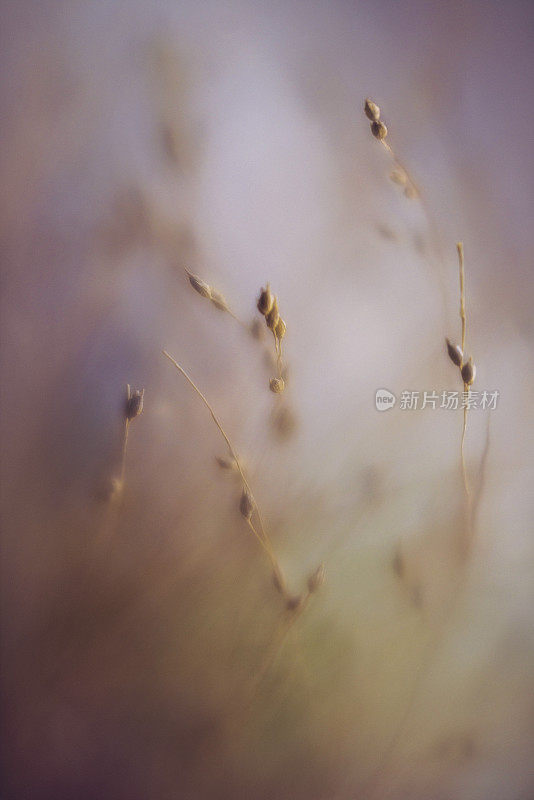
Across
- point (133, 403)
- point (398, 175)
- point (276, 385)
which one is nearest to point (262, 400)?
point (276, 385)

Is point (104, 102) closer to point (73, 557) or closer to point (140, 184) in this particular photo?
point (140, 184)

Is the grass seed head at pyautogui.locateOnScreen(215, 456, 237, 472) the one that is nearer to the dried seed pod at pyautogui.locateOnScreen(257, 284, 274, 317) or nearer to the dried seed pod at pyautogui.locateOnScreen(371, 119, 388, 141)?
the dried seed pod at pyautogui.locateOnScreen(257, 284, 274, 317)

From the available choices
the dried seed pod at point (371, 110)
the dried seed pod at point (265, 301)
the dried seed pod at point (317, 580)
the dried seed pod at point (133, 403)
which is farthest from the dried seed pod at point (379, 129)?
the dried seed pod at point (317, 580)

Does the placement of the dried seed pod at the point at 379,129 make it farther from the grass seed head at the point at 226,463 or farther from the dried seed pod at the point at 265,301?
the grass seed head at the point at 226,463

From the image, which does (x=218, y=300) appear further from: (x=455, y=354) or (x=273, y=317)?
(x=455, y=354)

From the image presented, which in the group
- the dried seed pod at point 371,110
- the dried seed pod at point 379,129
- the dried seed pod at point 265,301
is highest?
the dried seed pod at point 371,110

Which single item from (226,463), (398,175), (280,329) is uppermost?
(398,175)
